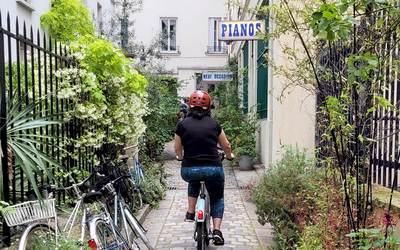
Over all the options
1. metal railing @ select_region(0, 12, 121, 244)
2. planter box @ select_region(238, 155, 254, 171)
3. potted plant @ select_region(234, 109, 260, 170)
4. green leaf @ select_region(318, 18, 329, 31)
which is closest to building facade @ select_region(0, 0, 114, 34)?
potted plant @ select_region(234, 109, 260, 170)

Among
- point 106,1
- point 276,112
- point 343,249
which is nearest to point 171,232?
point 343,249

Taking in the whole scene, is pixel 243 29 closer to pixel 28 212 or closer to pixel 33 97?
pixel 33 97

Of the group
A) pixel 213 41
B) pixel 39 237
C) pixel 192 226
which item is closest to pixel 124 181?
pixel 192 226

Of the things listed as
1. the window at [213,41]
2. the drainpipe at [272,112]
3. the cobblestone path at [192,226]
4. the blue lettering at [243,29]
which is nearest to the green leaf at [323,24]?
the cobblestone path at [192,226]

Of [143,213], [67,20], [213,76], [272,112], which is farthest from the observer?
[213,76]

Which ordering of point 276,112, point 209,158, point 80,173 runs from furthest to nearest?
1. point 276,112
2. point 80,173
3. point 209,158

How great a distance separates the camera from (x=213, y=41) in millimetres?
25766

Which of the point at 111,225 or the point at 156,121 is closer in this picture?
the point at 111,225

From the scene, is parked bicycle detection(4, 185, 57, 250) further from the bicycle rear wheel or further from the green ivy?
the green ivy

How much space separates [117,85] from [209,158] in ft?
7.79

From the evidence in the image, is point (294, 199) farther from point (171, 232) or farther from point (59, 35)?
point (59, 35)

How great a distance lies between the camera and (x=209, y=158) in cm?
473

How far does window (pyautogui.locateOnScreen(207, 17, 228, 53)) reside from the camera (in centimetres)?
2559

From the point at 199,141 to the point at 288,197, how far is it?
48.0 inches
